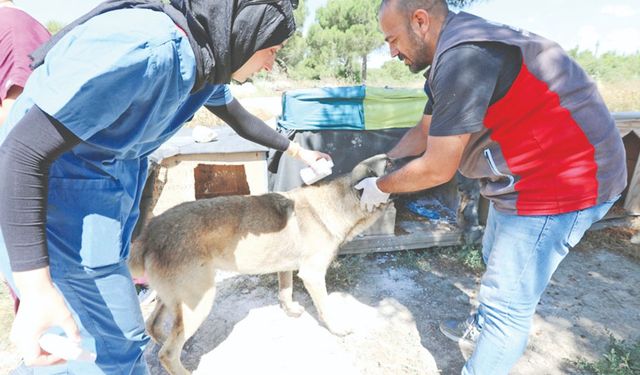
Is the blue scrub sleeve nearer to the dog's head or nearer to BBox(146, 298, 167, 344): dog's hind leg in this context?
BBox(146, 298, 167, 344): dog's hind leg

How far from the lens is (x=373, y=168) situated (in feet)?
10.3

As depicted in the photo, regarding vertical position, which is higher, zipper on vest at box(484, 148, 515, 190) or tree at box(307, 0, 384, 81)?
tree at box(307, 0, 384, 81)

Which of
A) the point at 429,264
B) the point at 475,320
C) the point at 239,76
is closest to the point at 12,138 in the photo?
the point at 239,76

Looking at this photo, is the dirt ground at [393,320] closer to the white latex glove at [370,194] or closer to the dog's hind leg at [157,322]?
the dog's hind leg at [157,322]

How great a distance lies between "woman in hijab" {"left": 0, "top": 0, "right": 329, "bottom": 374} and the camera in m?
0.98

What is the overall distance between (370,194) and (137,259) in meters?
1.86

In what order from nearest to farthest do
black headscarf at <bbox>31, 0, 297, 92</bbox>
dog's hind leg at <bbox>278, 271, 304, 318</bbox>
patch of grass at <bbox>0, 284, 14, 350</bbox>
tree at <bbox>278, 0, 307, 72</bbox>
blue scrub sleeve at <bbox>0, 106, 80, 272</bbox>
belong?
blue scrub sleeve at <bbox>0, 106, 80, 272</bbox> < black headscarf at <bbox>31, 0, 297, 92</bbox> < patch of grass at <bbox>0, 284, 14, 350</bbox> < dog's hind leg at <bbox>278, 271, 304, 318</bbox> < tree at <bbox>278, 0, 307, 72</bbox>

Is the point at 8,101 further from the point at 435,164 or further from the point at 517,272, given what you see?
the point at 517,272

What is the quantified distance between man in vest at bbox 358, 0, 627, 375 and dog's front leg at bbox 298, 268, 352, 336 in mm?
1256

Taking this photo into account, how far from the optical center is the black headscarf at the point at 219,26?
3.82 feet

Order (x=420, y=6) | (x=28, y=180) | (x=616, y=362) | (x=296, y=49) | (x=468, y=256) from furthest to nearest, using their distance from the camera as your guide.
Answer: (x=296, y=49) → (x=468, y=256) → (x=616, y=362) → (x=420, y=6) → (x=28, y=180)

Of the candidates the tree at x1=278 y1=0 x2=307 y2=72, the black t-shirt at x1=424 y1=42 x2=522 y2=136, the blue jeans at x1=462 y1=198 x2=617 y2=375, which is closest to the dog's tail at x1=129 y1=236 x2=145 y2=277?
→ the black t-shirt at x1=424 y1=42 x2=522 y2=136

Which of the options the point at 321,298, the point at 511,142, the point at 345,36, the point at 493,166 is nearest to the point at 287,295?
the point at 321,298

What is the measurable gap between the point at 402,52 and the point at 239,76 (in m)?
1.09
